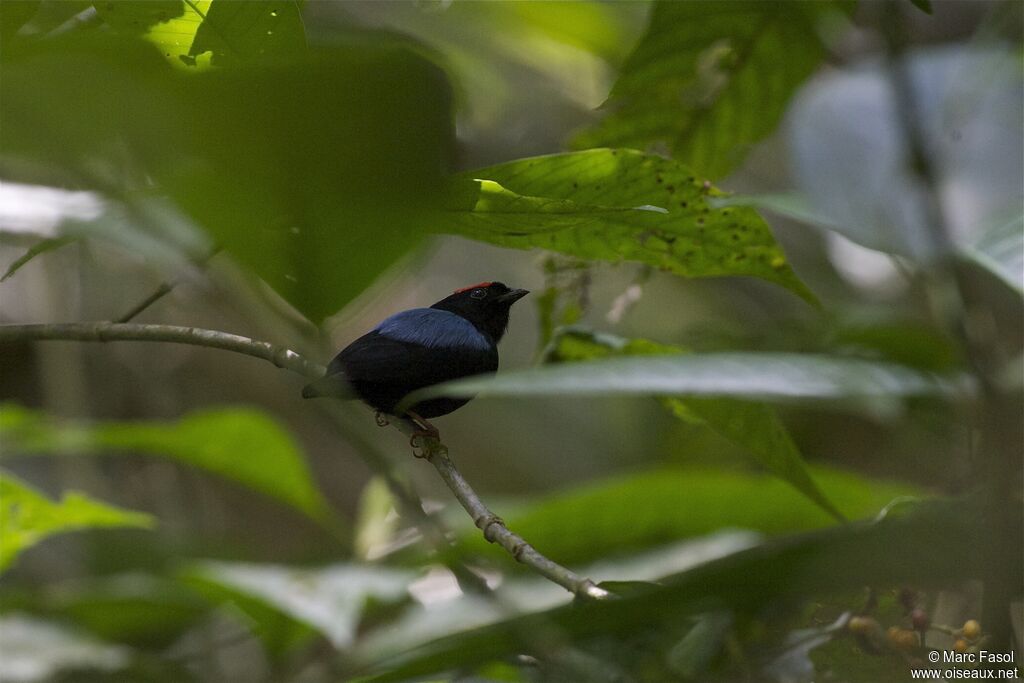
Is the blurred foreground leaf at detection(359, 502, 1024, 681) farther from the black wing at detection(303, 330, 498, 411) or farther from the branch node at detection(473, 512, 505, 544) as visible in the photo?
the black wing at detection(303, 330, 498, 411)

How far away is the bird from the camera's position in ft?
5.53

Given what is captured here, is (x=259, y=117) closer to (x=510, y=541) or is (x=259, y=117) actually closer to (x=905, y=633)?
(x=510, y=541)

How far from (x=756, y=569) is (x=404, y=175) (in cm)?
44

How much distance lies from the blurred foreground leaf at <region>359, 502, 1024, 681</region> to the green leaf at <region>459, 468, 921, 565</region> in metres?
1.44

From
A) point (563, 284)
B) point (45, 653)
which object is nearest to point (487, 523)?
point (563, 284)

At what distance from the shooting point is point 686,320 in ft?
17.5

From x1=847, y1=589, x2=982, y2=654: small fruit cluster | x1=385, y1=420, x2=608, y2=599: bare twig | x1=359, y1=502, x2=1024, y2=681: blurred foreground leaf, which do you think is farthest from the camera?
x1=847, y1=589, x2=982, y2=654: small fruit cluster

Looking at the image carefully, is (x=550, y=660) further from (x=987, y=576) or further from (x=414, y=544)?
(x=414, y=544)

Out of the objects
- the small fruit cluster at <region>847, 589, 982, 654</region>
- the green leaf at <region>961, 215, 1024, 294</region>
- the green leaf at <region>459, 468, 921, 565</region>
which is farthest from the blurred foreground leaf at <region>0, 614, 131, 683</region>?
the green leaf at <region>961, 215, 1024, 294</region>

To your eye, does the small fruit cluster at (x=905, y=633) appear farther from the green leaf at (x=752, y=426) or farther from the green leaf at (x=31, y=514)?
the green leaf at (x=31, y=514)

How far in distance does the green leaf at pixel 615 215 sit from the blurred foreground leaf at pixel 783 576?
0.48m

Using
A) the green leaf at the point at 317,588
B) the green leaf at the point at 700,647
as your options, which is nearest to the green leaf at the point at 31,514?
the green leaf at the point at 317,588

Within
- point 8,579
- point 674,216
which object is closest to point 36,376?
point 8,579

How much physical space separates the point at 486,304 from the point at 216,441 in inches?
33.0
